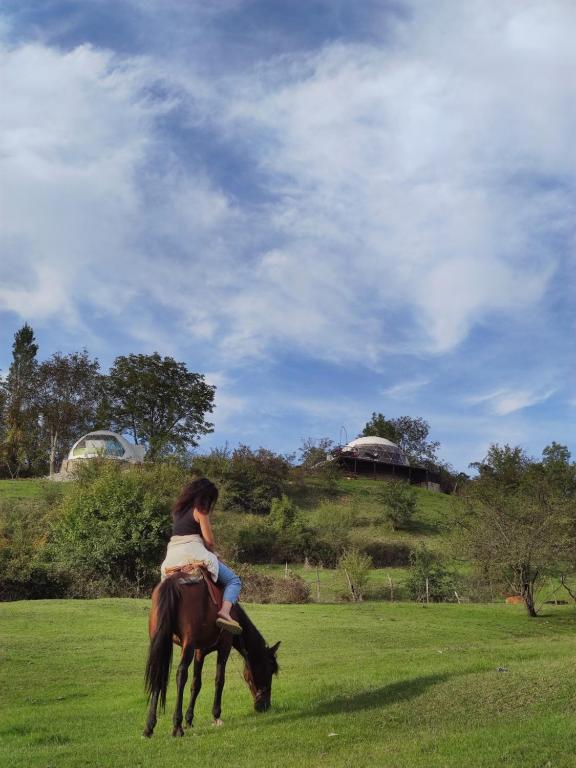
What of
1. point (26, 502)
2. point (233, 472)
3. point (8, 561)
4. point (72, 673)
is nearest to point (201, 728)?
point (72, 673)

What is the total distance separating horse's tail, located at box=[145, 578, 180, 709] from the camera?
815 centimetres

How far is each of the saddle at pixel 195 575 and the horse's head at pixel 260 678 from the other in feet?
4.55

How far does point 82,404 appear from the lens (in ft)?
257

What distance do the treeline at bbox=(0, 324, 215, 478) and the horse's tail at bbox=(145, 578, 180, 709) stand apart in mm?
63686

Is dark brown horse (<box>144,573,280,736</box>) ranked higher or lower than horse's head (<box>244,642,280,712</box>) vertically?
higher

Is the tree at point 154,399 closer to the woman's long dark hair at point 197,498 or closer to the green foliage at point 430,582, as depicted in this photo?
the green foliage at point 430,582

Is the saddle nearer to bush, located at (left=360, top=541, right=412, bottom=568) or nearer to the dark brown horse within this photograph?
the dark brown horse

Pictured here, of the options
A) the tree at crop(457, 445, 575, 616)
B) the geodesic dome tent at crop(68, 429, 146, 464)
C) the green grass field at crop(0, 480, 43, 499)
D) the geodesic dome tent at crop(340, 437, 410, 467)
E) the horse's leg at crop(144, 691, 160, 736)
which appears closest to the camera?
the horse's leg at crop(144, 691, 160, 736)

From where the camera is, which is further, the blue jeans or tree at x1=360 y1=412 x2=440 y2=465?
tree at x1=360 y1=412 x2=440 y2=465

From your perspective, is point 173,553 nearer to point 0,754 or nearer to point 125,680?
point 0,754

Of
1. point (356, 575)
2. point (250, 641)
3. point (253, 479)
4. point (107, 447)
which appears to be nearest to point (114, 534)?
point (356, 575)

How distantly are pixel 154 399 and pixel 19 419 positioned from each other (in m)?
14.8

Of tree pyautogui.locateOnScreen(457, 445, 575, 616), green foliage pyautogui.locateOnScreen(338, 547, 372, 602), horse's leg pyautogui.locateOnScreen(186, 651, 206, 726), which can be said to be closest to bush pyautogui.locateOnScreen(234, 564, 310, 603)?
green foliage pyautogui.locateOnScreen(338, 547, 372, 602)

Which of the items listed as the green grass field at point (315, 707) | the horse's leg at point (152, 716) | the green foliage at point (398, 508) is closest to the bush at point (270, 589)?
the green grass field at point (315, 707)
